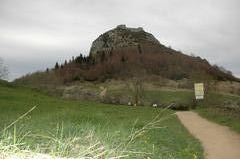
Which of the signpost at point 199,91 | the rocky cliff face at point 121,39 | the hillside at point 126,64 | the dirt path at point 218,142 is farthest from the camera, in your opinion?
the rocky cliff face at point 121,39

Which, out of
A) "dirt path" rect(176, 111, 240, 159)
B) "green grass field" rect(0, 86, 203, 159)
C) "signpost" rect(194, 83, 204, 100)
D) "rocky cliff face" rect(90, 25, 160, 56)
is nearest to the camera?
"green grass field" rect(0, 86, 203, 159)

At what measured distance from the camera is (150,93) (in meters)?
54.7

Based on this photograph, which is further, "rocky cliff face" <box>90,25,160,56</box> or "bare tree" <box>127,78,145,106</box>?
"rocky cliff face" <box>90,25,160,56</box>

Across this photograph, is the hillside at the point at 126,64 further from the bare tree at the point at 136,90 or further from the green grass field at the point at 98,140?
the green grass field at the point at 98,140

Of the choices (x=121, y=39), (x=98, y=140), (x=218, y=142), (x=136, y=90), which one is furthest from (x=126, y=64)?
(x=98, y=140)

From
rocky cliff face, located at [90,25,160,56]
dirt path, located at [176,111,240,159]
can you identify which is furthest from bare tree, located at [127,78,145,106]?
rocky cliff face, located at [90,25,160,56]

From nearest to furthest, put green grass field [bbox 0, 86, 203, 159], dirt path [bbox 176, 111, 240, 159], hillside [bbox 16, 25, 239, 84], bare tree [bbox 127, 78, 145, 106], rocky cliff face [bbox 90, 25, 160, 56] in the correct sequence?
1. green grass field [bbox 0, 86, 203, 159]
2. dirt path [bbox 176, 111, 240, 159]
3. bare tree [bbox 127, 78, 145, 106]
4. hillside [bbox 16, 25, 239, 84]
5. rocky cliff face [bbox 90, 25, 160, 56]

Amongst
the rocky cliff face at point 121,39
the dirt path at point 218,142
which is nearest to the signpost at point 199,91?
the dirt path at point 218,142

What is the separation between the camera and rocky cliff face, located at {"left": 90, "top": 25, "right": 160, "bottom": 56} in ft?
294

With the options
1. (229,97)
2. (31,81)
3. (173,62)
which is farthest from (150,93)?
(31,81)

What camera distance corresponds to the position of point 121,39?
91.1 meters

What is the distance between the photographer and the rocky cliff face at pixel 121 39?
294ft

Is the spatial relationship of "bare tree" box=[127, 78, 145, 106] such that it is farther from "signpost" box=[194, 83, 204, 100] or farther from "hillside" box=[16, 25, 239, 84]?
"signpost" box=[194, 83, 204, 100]

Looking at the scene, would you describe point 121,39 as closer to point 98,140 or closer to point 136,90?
point 136,90
